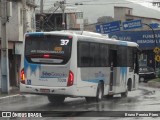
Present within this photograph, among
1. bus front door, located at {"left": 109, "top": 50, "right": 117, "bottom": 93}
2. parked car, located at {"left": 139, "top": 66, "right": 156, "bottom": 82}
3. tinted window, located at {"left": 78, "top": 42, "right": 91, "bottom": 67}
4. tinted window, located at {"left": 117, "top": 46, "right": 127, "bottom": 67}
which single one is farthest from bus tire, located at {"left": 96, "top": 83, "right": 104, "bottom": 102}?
parked car, located at {"left": 139, "top": 66, "right": 156, "bottom": 82}

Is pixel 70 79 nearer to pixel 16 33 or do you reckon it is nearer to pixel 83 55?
pixel 83 55

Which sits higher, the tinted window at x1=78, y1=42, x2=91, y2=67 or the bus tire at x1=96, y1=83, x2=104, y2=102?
the tinted window at x1=78, y1=42, x2=91, y2=67

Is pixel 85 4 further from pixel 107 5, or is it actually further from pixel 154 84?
pixel 154 84

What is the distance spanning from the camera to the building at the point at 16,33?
34.8 meters

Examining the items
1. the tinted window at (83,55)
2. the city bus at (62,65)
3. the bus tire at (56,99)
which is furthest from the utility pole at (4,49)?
the tinted window at (83,55)

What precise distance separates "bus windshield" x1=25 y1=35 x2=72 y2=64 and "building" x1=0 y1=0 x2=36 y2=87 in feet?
43.1

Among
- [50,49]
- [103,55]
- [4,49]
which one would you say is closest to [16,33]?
[4,49]

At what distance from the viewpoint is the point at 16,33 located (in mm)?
40281

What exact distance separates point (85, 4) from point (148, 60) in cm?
3877

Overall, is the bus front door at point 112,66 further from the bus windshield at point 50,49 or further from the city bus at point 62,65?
the bus windshield at point 50,49

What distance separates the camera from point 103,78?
22.2m

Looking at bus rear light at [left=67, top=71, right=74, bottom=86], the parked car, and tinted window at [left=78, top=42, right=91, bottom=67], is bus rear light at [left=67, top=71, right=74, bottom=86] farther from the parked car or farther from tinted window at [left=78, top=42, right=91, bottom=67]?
the parked car

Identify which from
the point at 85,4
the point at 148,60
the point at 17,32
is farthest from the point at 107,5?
the point at 17,32

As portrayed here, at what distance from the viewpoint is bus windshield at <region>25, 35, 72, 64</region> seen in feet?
63.2
